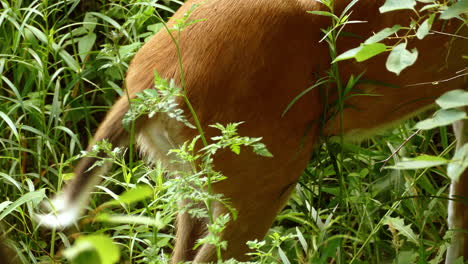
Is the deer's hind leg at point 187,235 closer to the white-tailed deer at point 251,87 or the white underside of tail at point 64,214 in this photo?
the white-tailed deer at point 251,87

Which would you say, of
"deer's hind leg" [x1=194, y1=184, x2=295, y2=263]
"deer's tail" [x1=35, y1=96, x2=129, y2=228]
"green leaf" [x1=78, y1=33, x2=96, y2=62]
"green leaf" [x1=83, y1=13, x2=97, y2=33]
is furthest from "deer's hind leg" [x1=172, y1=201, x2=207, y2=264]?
"green leaf" [x1=83, y1=13, x2=97, y2=33]

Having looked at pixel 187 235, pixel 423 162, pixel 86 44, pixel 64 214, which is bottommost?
pixel 187 235

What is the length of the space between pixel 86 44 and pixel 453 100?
227 cm

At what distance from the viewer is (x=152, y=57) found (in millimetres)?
2557

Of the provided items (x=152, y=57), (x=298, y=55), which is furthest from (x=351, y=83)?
(x=152, y=57)

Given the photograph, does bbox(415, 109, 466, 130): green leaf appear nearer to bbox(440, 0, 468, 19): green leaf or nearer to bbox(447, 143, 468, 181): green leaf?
bbox(447, 143, 468, 181): green leaf

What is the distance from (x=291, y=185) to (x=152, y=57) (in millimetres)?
616

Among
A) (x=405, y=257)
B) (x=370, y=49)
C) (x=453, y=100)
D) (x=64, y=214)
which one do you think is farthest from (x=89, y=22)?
(x=453, y=100)

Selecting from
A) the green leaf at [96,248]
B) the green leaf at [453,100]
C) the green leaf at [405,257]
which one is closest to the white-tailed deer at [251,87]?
the green leaf at [405,257]

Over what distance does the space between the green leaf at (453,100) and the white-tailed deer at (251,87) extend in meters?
0.80

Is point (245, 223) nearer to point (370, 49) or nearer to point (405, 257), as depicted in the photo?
point (405, 257)

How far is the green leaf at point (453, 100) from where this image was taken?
1.57 meters

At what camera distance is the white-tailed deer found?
246cm

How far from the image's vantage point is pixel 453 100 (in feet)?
5.21
